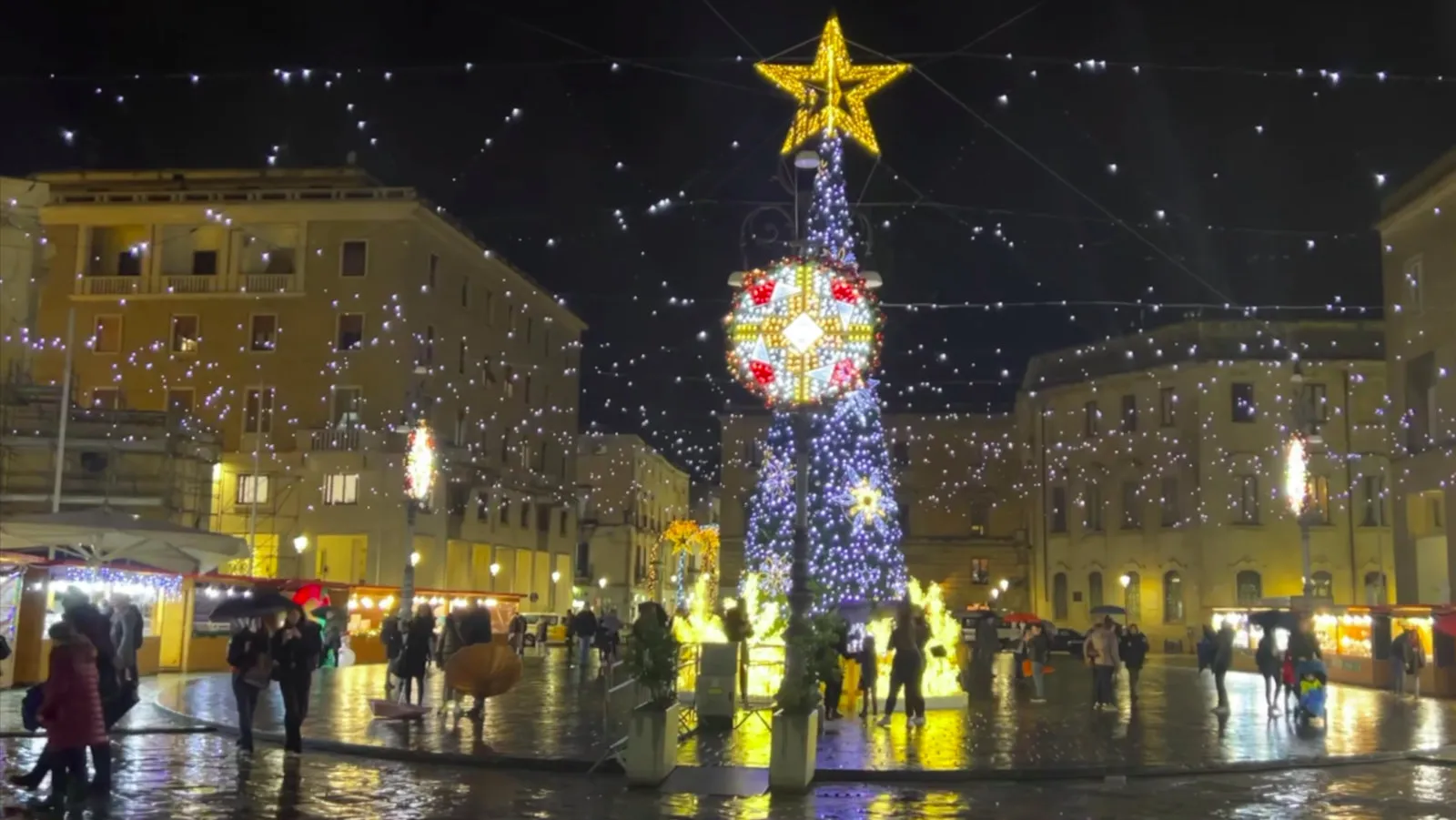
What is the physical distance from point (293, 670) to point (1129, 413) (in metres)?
45.2

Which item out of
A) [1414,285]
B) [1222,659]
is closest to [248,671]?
[1222,659]

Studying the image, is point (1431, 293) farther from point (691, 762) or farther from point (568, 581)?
point (568, 581)

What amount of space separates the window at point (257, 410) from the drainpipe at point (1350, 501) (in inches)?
1410

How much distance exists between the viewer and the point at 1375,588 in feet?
165

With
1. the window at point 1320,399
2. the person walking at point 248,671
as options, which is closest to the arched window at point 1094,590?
the window at point 1320,399

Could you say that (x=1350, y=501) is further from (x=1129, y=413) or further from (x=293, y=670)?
(x=293, y=670)

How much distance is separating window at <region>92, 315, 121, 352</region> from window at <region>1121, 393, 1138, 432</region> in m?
35.9

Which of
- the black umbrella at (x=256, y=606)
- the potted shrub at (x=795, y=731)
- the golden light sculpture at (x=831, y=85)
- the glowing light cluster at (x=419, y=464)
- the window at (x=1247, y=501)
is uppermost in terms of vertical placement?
the golden light sculpture at (x=831, y=85)

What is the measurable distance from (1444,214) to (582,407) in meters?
42.8

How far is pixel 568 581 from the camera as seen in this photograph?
62594 mm

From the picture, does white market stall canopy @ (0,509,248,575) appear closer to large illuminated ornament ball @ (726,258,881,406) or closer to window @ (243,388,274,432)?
large illuminated ornament ball @ (726,258,881,406)

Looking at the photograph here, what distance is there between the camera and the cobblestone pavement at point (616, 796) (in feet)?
37.9

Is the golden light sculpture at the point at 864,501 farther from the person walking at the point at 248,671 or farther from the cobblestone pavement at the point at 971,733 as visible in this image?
the person walking at the point at 248,671

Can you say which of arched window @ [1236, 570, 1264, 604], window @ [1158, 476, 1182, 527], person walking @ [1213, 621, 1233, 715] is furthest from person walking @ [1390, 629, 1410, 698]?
window @ [1158, 476, 1182, 527]
